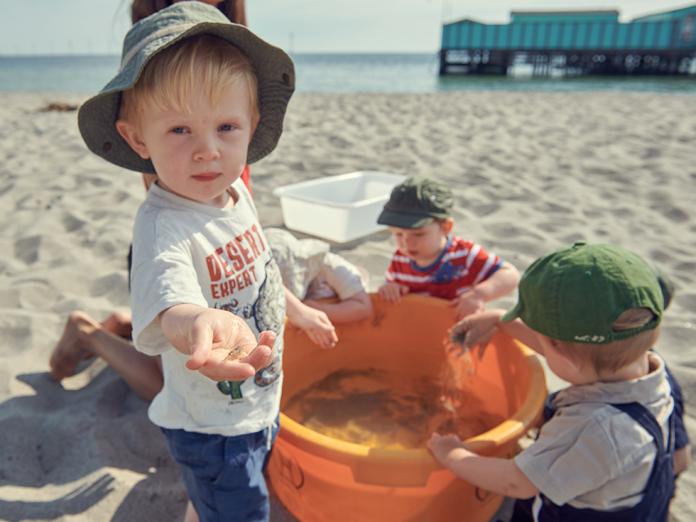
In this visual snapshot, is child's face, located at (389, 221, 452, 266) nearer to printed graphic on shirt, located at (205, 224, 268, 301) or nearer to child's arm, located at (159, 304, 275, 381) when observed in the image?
printed graphic on shirt, located at (205, 224, 268, 301)

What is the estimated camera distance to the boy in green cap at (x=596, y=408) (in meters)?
0.98

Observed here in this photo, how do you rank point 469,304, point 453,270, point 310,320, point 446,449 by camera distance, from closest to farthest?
point 446,449 → point 310,320 → point 469,304 → point 453,270

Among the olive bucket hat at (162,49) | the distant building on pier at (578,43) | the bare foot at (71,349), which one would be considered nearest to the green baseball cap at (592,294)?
the olive bucket hat at (162,49)

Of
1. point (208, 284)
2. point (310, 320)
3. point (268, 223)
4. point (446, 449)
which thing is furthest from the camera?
point (268, 223)

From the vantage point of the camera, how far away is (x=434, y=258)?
1.84 m

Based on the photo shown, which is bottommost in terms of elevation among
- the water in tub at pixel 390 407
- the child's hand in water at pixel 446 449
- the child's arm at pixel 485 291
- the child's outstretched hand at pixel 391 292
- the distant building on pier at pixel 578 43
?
the water in tub at pixel 390 407

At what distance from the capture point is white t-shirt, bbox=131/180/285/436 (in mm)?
862

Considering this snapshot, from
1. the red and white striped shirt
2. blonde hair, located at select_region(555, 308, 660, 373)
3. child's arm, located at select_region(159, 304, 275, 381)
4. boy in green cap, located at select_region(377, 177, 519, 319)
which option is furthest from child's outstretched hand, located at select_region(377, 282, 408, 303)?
child's arm, located at select_region(159, 304, 275, 381)

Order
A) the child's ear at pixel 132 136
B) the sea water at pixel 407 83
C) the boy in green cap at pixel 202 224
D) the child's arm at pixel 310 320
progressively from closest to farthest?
the boy in green cap at pixel 202 224, the child's ear at pixel 132 136, the child's arm at pixel 310 320, the sea water at pixel 407 83

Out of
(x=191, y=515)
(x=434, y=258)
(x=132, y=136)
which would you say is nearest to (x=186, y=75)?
(x=132, y=136)

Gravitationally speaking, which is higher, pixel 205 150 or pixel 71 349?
pixel 205 150

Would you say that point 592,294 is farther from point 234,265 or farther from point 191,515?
point 191,515

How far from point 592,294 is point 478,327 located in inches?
20.4

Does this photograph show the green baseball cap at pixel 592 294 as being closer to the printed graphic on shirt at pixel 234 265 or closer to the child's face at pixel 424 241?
the printed graphic on shirt at pixel 234 265
